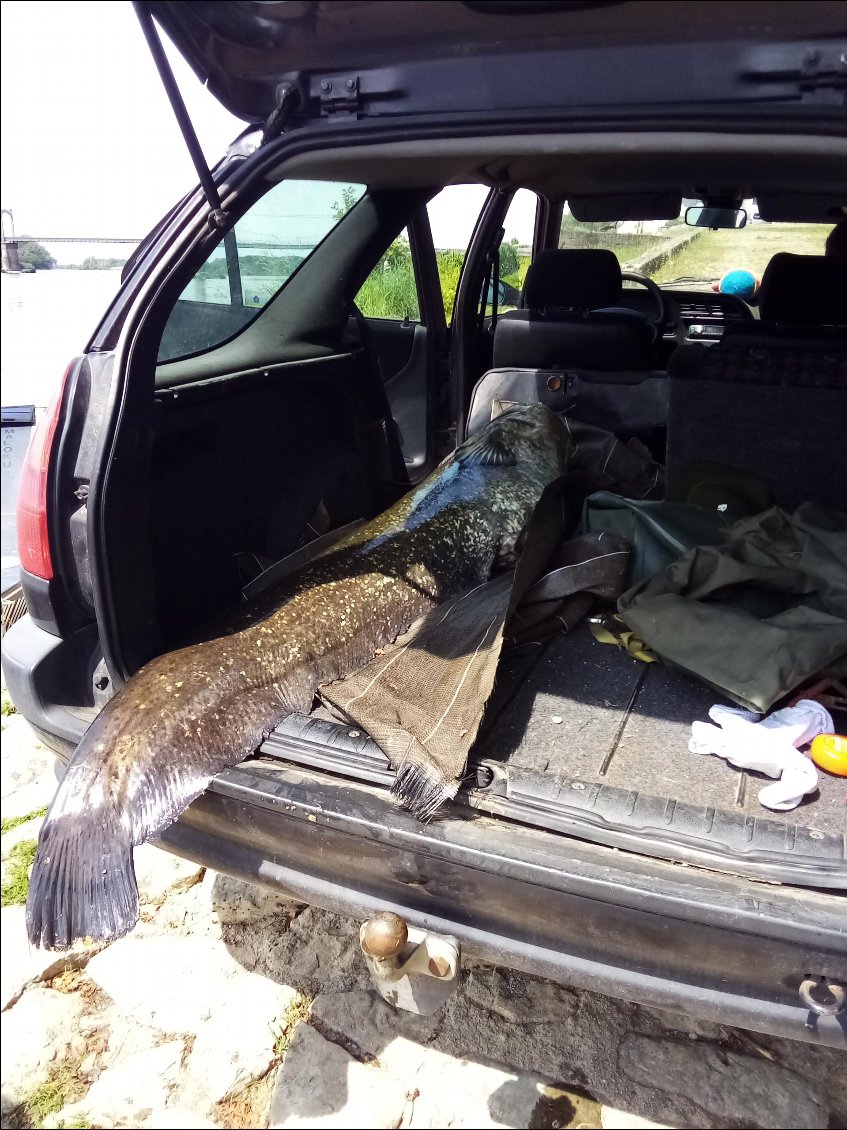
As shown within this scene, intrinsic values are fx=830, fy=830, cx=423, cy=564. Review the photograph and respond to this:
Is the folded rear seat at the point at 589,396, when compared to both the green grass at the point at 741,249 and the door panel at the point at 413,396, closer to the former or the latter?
the door panel at the point at 413,396

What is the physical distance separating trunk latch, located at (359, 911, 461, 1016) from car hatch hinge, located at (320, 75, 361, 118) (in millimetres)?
1796

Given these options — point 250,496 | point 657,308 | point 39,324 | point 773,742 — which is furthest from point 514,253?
point 39,324

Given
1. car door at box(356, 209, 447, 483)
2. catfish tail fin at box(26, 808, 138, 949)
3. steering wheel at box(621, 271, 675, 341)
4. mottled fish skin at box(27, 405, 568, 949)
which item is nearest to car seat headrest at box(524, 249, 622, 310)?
steering wheel at box(621, 271, 675, 341)

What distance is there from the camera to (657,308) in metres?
4.42

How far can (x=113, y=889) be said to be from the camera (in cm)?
165

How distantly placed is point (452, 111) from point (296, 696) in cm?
143

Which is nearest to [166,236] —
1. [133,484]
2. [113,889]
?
[133,484]

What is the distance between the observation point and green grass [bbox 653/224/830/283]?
3703 millimetres

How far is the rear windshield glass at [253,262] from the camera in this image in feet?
8.45

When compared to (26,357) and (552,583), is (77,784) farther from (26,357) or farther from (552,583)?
(26,357)

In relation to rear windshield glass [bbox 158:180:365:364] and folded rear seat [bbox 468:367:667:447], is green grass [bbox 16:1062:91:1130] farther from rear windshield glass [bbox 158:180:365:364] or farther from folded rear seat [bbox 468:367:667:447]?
folded rear seat [bbox 468:367:667:447]

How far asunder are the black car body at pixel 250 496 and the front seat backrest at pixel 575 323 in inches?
43.0

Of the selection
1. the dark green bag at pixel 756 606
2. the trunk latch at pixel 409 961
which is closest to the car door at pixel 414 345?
the dark green bag at pixel 756 606

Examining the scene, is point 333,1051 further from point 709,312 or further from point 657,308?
point 709,312
